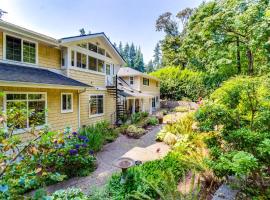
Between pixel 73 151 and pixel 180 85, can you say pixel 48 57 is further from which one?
pixel 180 85

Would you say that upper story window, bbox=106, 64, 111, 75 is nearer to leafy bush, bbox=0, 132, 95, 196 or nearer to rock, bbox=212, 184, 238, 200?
leafy bush, bbox=0, 132, 95, 196

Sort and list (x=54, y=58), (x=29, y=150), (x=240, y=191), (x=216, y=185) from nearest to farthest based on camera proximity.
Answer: (x=29, y=150)
(x=240, y=191)
(x=216, y=185)
(x=54, y=58)

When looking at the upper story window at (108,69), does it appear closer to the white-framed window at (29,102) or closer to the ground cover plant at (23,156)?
the white-framed window at (29,102)

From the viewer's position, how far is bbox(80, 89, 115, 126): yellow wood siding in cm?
1353

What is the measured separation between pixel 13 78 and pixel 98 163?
205 inches

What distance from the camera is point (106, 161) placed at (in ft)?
29.7

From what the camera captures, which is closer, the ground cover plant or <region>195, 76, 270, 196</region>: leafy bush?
the ground cover plant

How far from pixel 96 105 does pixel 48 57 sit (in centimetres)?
516

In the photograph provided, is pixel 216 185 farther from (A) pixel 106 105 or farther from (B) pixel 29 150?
(A) pixel 106 105

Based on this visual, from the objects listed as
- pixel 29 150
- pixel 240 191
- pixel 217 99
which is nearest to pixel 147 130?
pixel 217 99

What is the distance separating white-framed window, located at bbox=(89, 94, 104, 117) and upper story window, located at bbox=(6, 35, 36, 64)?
16.5 feet

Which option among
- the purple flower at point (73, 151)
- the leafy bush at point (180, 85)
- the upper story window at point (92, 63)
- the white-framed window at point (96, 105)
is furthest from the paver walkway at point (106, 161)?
the leafy bush at point (180, 85)

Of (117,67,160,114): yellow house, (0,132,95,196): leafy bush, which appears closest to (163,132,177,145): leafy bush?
(0,132,95,196): leafy bush

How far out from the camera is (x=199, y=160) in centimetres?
632
